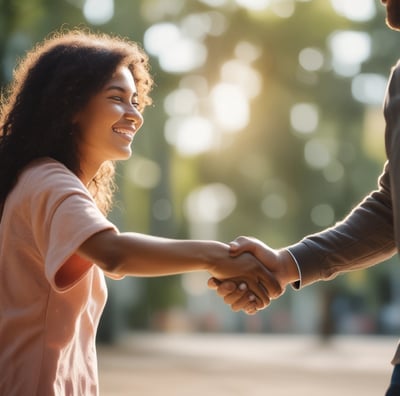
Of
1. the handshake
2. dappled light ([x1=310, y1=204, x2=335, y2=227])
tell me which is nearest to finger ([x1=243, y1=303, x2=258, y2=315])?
the handshake

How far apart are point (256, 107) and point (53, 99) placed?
63.3 feet

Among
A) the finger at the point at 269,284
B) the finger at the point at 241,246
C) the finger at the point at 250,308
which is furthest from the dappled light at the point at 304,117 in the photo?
the finger at the point at 241,246

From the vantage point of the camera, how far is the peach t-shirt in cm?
235

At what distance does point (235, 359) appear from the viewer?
1570cm

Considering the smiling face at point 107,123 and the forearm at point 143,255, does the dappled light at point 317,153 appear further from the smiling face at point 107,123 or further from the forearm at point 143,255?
the forearm at point 143,255

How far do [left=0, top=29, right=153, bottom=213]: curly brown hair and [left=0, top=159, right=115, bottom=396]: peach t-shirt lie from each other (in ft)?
0.43

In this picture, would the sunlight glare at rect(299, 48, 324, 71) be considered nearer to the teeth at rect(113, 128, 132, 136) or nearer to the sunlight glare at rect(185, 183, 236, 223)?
the sunlight glare at rect(185, 183, 236, 223)

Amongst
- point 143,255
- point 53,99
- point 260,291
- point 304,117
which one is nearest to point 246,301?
point 260,291

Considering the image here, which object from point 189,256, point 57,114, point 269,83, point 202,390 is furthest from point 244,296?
point 269,83

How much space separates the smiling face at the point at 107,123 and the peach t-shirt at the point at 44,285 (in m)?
0.24

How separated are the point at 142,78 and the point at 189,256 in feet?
3.03

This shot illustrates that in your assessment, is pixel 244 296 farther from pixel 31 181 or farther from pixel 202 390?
pixel 202 390

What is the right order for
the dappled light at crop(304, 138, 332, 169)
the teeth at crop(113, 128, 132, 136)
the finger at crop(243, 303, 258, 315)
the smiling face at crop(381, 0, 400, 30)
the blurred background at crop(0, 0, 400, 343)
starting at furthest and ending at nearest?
the dappled light at crop(304, 138, 332, 169) → the blurred background at crop(0, 0, 400, 343) → the finger at crop(243, 303, 258, 315) → the teeth at crop(113, 128, 132, 136) → the smiling face at crop(381, 0, 400, 30)

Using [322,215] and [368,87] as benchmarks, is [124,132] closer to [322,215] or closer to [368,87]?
[368,87]
